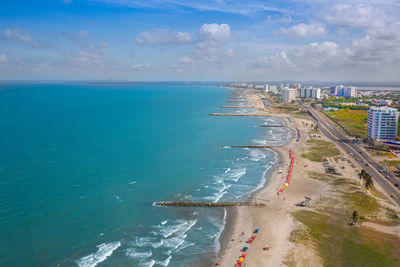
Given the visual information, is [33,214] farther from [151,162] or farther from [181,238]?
[151,162]

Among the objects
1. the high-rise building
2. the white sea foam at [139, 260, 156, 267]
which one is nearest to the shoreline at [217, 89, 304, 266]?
the white sea foam at [139, 260, 156, 267]

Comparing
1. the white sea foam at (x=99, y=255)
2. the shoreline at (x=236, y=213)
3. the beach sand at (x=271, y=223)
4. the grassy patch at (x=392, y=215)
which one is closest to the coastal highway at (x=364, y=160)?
the grassy patch at (x=392, y=215)

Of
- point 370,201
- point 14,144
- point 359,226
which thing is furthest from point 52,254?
point 14,144

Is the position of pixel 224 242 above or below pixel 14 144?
below

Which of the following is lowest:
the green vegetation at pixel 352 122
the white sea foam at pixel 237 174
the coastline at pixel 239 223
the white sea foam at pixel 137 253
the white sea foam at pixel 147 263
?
the white sea foam at pixel 147 263

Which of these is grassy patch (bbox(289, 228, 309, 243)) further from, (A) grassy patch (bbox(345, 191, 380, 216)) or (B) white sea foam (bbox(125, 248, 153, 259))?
(B) white sea foam (bbox(125, 248, 153, 259))

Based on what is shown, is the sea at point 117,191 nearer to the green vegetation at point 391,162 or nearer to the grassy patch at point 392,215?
the grassy patch at point 392,215

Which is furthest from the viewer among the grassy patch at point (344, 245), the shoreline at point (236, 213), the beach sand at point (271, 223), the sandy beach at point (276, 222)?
the shoreline at point (236, 213)
